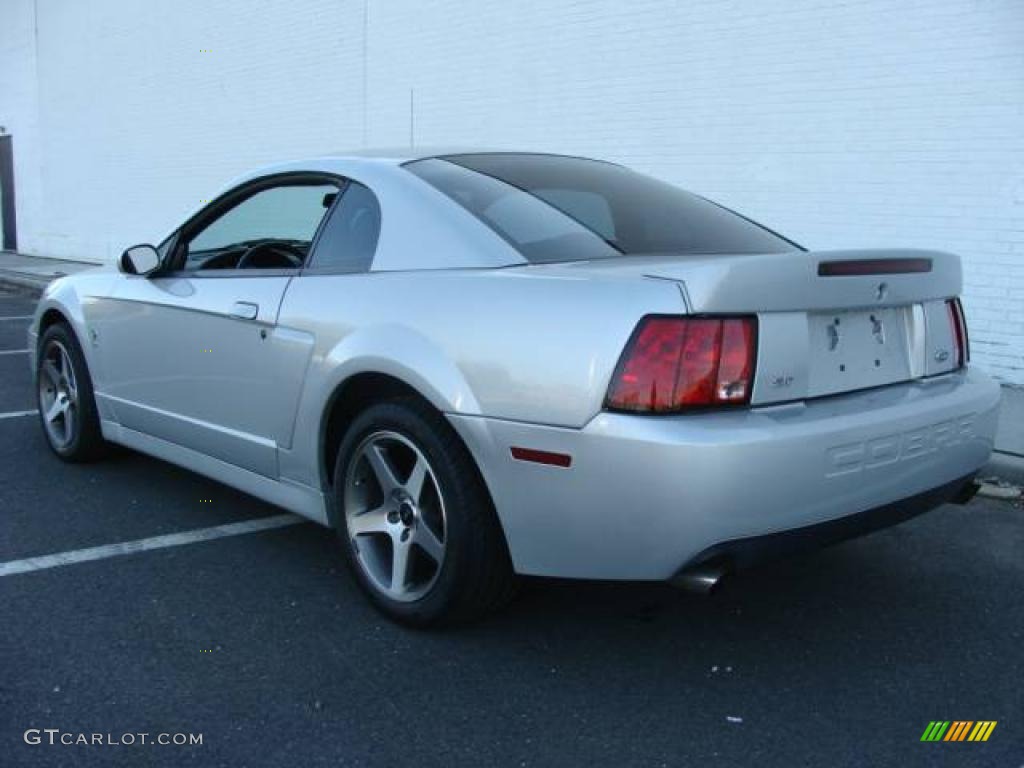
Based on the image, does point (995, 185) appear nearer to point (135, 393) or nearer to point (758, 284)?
point (758, 284)

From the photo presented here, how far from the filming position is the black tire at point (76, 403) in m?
4.92

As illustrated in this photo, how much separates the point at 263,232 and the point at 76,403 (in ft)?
4.27

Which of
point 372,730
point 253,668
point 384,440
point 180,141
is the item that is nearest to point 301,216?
point 384,440

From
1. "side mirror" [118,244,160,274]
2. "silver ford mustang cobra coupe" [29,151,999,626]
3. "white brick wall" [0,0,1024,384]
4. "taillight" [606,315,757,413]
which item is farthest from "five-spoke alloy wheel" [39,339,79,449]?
"white brick wall" [0,0,1024,384]

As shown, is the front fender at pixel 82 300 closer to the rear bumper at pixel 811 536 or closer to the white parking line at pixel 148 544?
the white parking line at pixel 148 544

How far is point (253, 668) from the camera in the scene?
9.84ft

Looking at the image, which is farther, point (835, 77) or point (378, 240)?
point (835, 77)

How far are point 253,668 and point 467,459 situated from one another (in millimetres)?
883

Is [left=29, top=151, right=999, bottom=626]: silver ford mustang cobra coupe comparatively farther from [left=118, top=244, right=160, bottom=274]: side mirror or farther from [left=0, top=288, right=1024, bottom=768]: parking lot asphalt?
[left=0, top=288, right=1024, bottom=768]: parking lot asphalt

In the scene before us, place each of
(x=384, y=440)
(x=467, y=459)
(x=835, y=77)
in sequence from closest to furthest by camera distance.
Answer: (x=467, y=459) → (x=384, y=440) → (x=835, y=77)

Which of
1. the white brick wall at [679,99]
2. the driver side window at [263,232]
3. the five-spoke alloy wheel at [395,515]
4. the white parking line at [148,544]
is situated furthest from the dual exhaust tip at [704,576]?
Result: the white brick wall at [679,99]

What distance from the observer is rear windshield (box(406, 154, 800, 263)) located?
3.24 meters

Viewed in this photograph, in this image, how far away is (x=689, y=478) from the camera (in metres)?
2.52

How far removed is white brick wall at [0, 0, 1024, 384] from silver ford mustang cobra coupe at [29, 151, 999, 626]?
13.3ft
